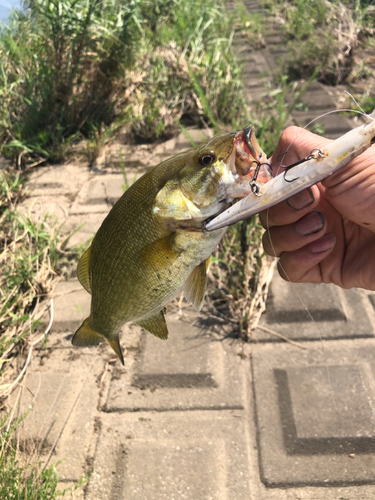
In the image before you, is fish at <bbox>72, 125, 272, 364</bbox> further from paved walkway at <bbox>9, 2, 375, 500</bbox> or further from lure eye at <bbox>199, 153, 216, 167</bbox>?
paved walkway at <bbox>9, 2, 375, 500</bbox>

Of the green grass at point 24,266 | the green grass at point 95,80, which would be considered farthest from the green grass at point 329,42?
the green grass at point 24,266

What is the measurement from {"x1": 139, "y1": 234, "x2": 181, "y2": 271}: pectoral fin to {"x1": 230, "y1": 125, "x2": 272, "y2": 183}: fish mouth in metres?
0.26

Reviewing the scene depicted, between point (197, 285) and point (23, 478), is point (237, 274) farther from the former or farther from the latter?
point (23, 478)

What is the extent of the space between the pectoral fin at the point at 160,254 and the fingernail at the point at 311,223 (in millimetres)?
563

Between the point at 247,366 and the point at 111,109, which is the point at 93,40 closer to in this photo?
the point at 111,109

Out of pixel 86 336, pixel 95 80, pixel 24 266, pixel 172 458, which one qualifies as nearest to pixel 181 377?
pixel 172 458

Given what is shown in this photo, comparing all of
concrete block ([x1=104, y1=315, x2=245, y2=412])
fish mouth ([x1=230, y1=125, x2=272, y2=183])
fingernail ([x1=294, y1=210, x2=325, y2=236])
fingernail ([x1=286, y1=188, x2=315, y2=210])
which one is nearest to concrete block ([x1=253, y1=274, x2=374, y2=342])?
concrete block ([x1=104, y1=315, x2=245, y2=412])

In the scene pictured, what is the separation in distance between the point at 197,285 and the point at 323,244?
60 cm

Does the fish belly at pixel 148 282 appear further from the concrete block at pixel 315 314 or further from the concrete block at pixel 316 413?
the concrete block at pixel 315 314

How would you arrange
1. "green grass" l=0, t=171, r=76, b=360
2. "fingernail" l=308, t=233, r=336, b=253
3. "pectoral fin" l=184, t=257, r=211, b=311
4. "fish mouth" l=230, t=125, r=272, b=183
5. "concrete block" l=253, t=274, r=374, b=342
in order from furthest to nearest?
"green grass" l=0, t=171, r=76, b=360 → "concrete block" l=253, t=274, r=374, b=342 → "fingernail" l=308, t=233, r=336, b=253 → "pectoral fin" l=184, t=257, r=211, b=311 → "fish mouth" l=230, t=125, r=272, b=183

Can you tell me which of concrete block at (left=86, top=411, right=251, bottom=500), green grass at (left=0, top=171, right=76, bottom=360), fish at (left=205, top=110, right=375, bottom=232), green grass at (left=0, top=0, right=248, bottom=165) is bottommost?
concrete block at (left=86, top=411, right=251, bottom=500)

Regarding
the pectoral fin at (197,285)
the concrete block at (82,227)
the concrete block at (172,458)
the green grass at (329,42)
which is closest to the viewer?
the pectoral fin at (197,285)

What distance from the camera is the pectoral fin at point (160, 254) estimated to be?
1184 mm

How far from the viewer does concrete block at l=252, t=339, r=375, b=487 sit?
6.24 ft
